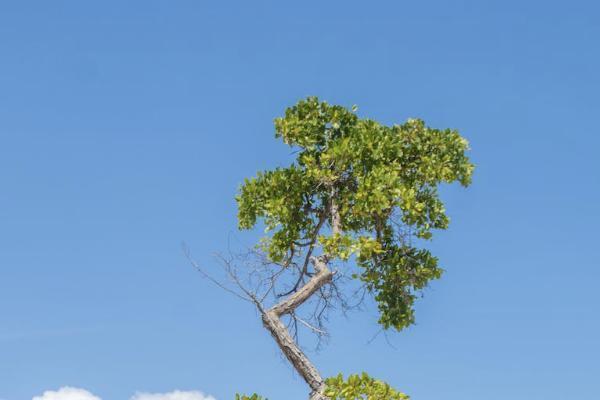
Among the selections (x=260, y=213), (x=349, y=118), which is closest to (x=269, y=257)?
(x=260, y=213)

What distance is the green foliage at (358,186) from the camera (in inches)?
472

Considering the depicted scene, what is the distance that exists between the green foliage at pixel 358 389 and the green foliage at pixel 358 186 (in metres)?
1.92

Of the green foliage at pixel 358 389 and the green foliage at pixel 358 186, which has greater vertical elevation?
the green foliage at pixel 358 186

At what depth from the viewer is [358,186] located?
39.0ft

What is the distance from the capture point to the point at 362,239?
11.3 metres

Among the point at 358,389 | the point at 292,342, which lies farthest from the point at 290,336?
the point at 358,389

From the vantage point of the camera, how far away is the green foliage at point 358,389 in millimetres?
10633

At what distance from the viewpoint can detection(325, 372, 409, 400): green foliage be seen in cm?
1063

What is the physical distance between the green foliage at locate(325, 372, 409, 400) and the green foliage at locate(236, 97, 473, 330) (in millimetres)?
1917

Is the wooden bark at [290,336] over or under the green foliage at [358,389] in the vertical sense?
over

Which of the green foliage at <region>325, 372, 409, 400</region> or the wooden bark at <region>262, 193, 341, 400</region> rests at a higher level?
the wooden bark at <region>262, 193, 341, 400</region>

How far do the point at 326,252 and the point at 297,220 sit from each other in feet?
4.16

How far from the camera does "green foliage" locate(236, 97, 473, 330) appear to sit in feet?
39.3

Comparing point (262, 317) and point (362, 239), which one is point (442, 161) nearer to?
point (362, 239)
